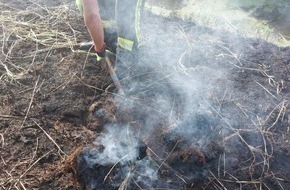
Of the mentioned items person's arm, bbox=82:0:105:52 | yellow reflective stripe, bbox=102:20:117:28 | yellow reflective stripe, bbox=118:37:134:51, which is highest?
person's arm, bbox=82:0:105:52

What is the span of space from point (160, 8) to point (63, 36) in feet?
6.91

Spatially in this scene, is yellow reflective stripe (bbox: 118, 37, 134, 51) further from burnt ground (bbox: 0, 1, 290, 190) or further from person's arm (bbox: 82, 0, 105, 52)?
person's arm (bbox: 82, 0, 105, 52)

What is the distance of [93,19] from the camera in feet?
8.57

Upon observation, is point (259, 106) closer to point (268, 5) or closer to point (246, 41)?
point (246, 41)

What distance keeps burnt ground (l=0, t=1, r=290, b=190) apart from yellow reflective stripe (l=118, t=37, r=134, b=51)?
30 cm

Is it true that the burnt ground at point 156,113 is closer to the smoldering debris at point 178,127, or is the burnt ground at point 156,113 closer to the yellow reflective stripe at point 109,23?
the smoldering debris at point 178,127

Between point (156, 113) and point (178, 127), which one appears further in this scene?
point (156, 113)

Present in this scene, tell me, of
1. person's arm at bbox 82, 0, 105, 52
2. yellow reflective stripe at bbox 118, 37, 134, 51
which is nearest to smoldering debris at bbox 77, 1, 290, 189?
yellow reflective stripe at bbox 118, 37, 134, 51

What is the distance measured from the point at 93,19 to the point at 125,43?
0.69 meters

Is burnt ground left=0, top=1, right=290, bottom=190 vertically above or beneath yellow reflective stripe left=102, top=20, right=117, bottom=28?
beneath

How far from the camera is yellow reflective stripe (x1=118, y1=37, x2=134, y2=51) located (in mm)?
3262

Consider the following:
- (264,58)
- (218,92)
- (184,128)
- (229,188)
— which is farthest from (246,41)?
(229,188)

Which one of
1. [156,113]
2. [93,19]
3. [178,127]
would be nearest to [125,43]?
[93,19]

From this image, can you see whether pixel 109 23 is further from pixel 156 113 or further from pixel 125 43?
pixel 156 113
